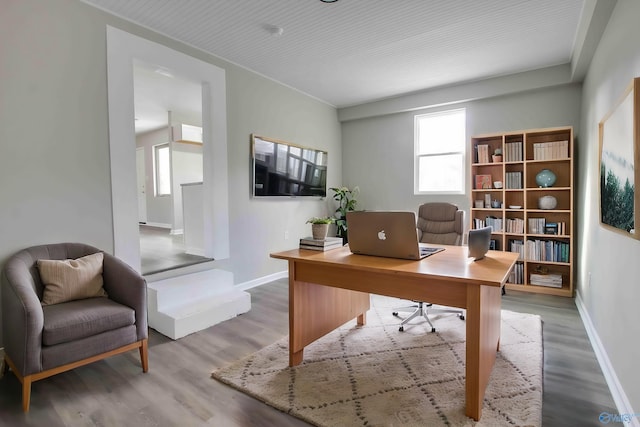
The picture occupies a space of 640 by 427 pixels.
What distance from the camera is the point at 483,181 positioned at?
4.36 m

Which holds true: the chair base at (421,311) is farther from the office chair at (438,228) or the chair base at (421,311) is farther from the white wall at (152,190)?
the white wall at (152,190)

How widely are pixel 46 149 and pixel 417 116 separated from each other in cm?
451

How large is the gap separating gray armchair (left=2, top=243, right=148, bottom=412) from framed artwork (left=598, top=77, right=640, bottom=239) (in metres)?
2.83

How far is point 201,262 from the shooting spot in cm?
360

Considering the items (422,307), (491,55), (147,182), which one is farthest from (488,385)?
(147,182)

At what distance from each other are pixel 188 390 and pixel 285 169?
10.2ft

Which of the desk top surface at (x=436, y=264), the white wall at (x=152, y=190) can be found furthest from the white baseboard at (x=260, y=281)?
the white wall at (x=152, y=190)

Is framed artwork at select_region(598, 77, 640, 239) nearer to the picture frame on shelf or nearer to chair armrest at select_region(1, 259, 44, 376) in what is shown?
the picture frame on shelf

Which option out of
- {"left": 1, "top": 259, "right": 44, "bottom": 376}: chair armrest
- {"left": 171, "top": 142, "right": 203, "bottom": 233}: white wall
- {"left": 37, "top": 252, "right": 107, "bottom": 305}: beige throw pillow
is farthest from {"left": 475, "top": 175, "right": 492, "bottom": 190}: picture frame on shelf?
{"left": 171, "top": 142, "right": 203, "bottom": 233}: white wall

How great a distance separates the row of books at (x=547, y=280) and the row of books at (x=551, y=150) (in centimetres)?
138

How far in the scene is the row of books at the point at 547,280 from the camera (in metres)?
3.85

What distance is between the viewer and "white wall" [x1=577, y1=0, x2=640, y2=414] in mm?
1687

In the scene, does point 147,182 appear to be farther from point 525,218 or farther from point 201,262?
point 525,218

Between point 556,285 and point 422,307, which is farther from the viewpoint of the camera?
point 556,285
